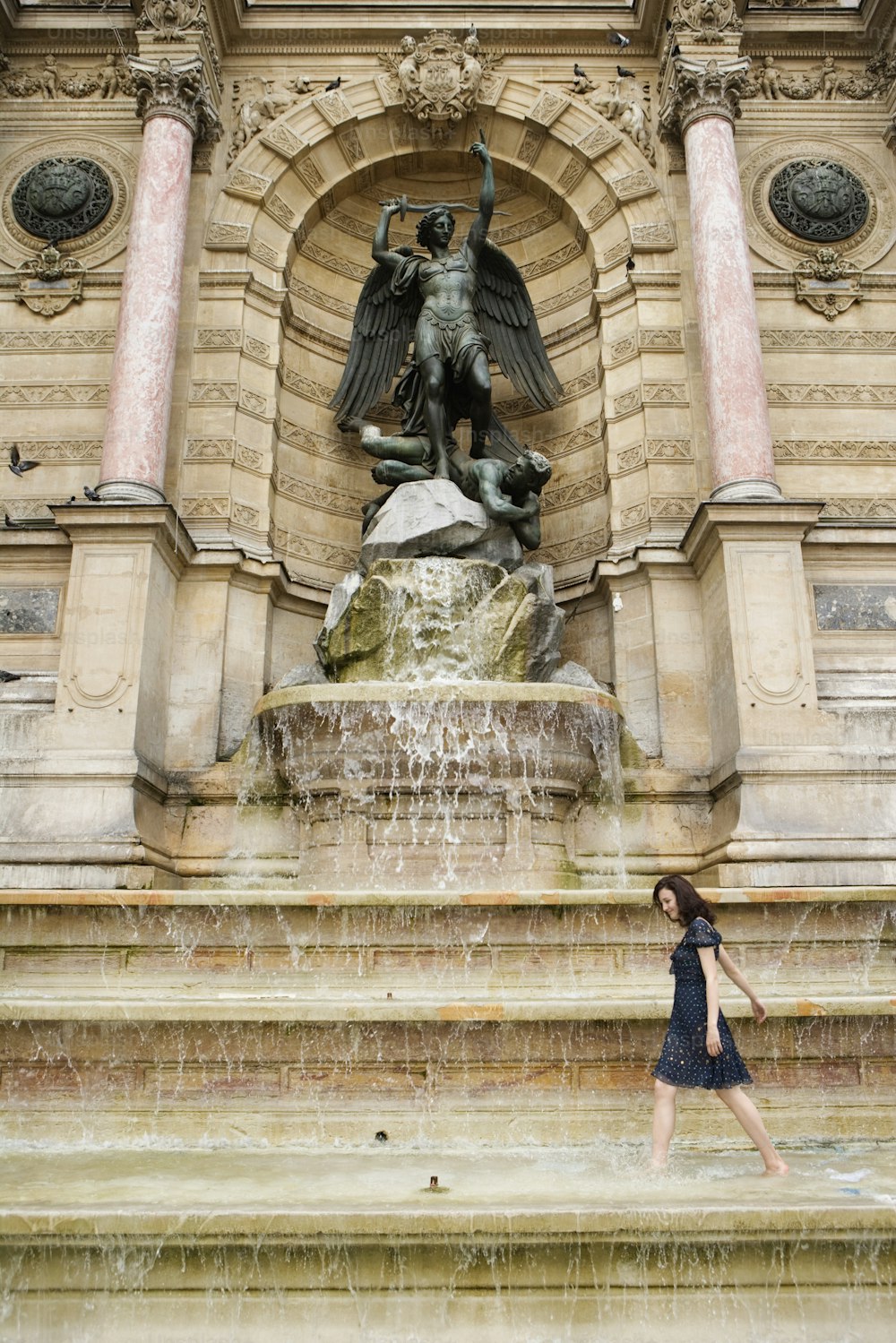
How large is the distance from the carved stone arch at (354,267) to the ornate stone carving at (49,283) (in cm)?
170

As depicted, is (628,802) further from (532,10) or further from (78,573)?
(532,10)

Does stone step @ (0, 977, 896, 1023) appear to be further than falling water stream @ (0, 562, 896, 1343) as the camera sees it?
Yes

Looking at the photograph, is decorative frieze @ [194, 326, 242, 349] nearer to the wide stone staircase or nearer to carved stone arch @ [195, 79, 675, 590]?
carved stone arch @ [195, 79, 675, 590]

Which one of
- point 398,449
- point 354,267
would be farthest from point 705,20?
point 398,449

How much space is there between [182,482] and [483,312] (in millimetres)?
4333

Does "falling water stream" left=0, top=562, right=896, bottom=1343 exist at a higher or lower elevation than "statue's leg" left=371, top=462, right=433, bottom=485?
lower

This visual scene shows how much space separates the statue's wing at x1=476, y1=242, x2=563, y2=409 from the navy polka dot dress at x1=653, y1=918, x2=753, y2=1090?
31.8ft

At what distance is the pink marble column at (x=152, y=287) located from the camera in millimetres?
10336

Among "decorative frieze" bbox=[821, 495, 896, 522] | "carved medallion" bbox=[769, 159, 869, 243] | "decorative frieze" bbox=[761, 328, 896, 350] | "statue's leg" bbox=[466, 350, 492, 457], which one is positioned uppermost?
"carved medallion" bbox=[769, 159, 869, 243]

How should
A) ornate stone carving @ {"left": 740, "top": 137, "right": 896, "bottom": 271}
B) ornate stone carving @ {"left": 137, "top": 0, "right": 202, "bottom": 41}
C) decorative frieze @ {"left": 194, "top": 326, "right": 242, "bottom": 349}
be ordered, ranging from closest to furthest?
decorative frieze @ {"left": 194, "top": 326, "right": 242, "bottom": 349} → ornate stone carving @ {"left": 137, "top": 0, "right": 202, "bottom": 41} → ornate stone carving @ {"left": 740, "top": 137, "right": 896, "bottom": 271}

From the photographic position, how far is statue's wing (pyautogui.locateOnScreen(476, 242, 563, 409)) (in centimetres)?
1284

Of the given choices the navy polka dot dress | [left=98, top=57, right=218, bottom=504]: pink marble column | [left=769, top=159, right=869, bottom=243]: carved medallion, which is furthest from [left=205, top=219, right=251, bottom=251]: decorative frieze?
the navy polka dot dress

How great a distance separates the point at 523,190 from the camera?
13.7 metres

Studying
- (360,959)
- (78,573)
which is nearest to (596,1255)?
(360,959)
